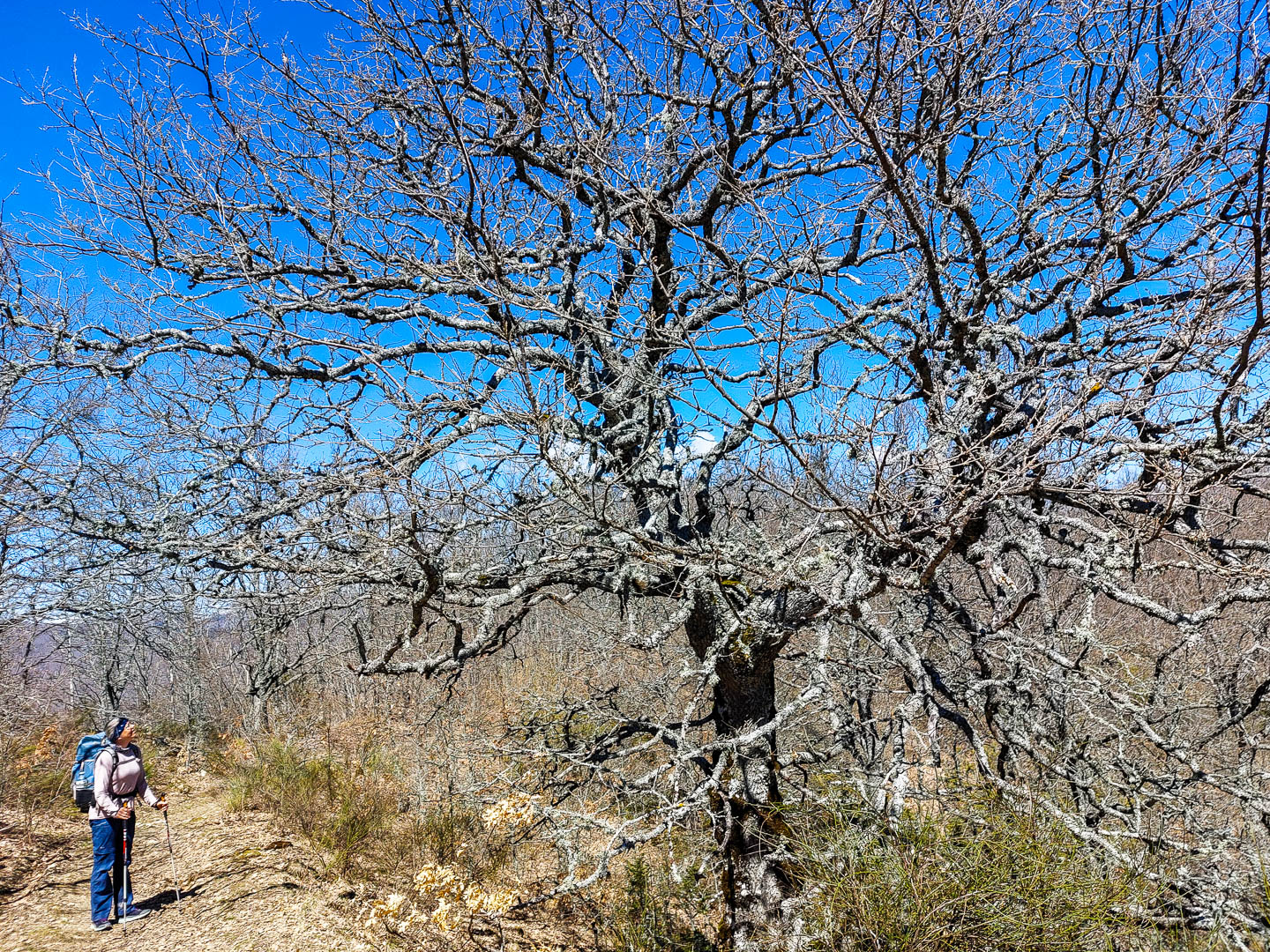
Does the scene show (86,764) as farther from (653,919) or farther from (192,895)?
(653,919)

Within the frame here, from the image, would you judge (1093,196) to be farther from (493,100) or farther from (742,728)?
Result: (742,728)

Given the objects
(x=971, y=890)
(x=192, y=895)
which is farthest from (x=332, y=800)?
(x=971, y=890)

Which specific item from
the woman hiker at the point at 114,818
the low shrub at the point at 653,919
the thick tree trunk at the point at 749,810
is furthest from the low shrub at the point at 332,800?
the thick tree trunk at the point at 749,810

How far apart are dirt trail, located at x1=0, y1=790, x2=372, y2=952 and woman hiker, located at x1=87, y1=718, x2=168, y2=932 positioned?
20 centimetres

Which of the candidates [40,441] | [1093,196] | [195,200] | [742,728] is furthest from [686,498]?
[40,441]

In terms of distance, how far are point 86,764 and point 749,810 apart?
6.16 meters

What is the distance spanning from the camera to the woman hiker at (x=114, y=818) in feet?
18.4

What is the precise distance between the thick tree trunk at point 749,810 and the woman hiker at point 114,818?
17.4 feet

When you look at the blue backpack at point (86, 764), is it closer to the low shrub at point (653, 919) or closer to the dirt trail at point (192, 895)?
the dirt trail at point (192, 895)

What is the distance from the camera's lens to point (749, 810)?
4.09m

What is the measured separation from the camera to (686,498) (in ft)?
13.8

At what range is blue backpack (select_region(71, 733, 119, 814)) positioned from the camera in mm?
5832

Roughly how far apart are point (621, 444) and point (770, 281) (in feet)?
4.95

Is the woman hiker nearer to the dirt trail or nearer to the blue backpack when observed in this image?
the blue backpack
